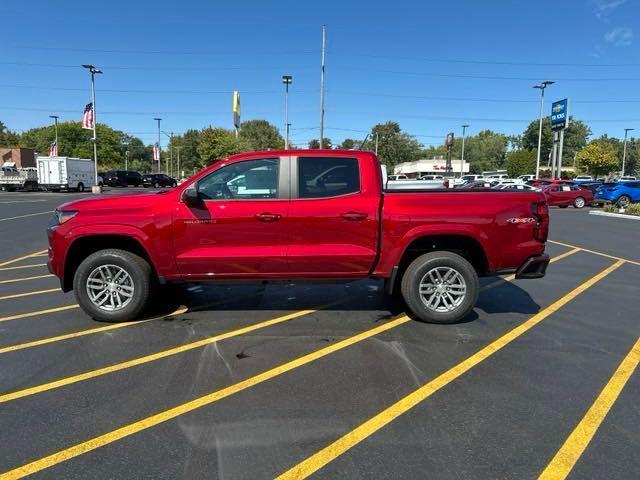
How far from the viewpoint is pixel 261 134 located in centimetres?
10950

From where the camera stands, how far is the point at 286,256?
16.9 feet

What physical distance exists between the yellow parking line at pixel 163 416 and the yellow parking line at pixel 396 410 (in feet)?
3.35

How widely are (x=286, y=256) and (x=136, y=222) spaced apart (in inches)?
64.1

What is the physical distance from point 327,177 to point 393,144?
373 feet

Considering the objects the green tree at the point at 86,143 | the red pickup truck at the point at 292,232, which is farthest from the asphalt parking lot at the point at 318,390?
the green tree at the point at 86,143

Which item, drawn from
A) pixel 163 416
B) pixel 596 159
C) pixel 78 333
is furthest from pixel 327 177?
pixel 596 159

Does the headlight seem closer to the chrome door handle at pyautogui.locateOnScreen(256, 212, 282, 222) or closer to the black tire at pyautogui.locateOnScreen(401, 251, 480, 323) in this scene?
the chrome door handle at pyautogui.locateOnScreen(256, 212, 282, 222)

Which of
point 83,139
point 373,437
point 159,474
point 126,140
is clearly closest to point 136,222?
point 159,474

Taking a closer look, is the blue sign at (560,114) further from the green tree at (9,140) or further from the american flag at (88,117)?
the green tree at (9,140)

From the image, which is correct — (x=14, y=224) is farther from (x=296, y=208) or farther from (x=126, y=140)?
(x=126, y=140)

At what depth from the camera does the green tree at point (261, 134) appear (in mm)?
104438

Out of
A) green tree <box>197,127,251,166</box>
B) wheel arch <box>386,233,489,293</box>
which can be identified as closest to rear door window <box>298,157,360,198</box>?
wheel arch <box>386,233,489,293</box>

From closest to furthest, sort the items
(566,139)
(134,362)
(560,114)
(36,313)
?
(134,362), (36,313), (560,114), (566,139)

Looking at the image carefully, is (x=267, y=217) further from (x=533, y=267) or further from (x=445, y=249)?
(x=533, y=267)
